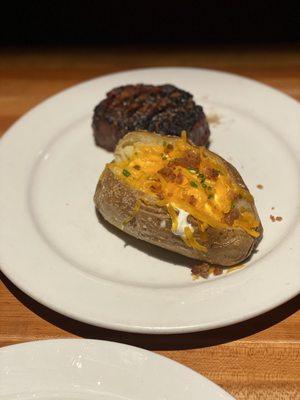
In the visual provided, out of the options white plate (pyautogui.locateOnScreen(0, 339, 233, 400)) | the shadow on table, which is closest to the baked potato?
the shadow on table

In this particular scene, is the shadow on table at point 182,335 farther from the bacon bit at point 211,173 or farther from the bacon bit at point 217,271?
the bacon bit at point 211,173

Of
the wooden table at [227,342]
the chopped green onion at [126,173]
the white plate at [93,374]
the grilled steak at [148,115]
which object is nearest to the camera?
the white plate at [93,374]

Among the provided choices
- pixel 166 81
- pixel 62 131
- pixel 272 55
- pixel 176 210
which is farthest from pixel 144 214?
pixel 272 55

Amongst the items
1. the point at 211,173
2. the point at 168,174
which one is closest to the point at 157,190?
the point at 168,174

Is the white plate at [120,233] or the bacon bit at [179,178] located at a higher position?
the bacon bit at [179,178]

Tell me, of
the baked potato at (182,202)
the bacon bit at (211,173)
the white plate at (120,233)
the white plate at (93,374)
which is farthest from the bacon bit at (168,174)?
the white plate at (93,374)

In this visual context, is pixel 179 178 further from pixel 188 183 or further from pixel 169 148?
pixel 169 148

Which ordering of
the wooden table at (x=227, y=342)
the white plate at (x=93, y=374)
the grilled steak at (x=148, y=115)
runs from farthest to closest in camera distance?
the grilled steak at (x=148, y=115) < the wooden table at (x=227, y=342) < the white plate at (x=93, y=374)

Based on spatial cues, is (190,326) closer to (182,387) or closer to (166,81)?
(182,387)

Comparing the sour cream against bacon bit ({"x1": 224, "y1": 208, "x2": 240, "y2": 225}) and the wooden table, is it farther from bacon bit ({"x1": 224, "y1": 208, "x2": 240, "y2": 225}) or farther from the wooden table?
the wooden table
